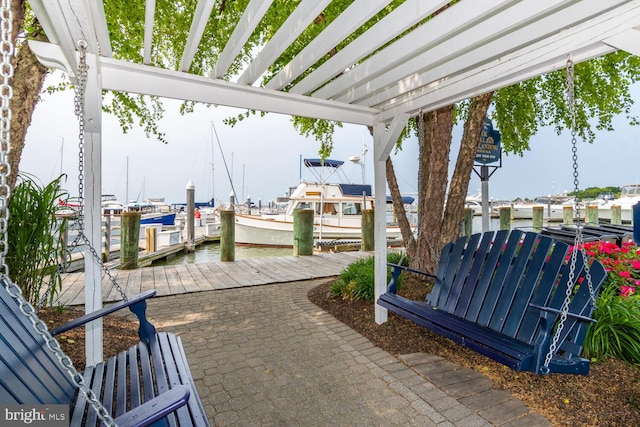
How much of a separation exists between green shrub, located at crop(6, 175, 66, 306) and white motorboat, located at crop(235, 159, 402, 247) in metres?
9.76

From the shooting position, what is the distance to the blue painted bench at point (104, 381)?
1097mm

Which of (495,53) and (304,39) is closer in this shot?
(495,53)

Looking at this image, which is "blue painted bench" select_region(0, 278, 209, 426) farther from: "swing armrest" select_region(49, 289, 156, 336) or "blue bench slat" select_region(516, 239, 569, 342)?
"blue bench slat" select_region(516, 239, 569, 342)

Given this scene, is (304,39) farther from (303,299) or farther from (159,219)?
(159,219)

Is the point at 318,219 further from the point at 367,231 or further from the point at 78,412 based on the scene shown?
the point at 78,412

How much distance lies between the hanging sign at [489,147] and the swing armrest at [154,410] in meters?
5.57

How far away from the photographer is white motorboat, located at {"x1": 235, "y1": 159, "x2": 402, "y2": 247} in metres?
12.8

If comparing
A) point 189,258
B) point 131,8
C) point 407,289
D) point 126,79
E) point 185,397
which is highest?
point 131,8

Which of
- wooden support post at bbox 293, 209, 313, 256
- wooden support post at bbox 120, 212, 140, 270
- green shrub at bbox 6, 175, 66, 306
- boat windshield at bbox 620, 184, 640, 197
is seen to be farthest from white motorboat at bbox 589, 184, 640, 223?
green shrub at bbox 6, 175, 66, 306

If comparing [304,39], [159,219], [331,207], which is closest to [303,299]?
[304,39]

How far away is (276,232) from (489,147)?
896cm

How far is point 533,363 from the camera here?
194cm

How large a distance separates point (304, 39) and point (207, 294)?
4.09 m

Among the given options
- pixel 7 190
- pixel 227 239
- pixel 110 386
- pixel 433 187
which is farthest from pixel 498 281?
pixel 227 239
